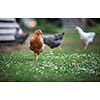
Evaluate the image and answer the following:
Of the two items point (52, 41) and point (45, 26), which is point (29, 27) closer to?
point (45, 26)

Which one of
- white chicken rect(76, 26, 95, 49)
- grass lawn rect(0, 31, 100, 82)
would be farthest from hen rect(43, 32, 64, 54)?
white chicken rect(76, 26, 95, 49)

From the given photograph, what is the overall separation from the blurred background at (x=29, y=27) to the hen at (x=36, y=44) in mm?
47

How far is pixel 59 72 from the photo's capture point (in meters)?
3.28

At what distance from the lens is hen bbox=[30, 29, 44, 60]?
10.8 ft

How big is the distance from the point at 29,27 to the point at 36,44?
0.17 metres

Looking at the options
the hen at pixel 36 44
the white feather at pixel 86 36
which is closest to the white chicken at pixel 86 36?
the white feather at pixel 86 36

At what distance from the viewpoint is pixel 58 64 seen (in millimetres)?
3285

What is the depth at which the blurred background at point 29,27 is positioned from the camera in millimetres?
3248

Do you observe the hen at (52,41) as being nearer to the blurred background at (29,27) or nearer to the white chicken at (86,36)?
the blurred background at (29,27)

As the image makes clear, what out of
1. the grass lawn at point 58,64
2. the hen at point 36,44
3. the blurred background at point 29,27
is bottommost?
the grass lawn at point 58,64

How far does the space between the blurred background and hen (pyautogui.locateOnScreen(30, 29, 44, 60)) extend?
0.05 metres

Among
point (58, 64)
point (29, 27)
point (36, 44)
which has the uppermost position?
point (29, 27)

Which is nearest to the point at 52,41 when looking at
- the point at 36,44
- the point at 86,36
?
the point at 36,44
